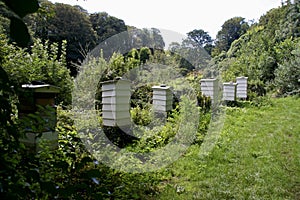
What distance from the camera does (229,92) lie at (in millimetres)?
8188

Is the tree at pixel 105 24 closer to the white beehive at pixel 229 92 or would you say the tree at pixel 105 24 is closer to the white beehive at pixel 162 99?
the white beehive at pixel 229 92

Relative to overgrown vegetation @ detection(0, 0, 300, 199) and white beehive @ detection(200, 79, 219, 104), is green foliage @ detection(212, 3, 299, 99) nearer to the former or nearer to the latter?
overgrown vegetation @ detection(0, 0, 300, 199)

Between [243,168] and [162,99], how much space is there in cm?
225

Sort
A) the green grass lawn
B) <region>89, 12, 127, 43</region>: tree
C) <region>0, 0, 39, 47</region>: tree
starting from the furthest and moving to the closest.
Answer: <region>89, 12, 127, 43</region>: tree < the green grass lawn < <region>0, 0, 39, 47</region>: tree

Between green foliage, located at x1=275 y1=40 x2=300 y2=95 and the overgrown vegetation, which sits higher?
green foliage, located at x1=275 y1=40 x2=300 y2=95

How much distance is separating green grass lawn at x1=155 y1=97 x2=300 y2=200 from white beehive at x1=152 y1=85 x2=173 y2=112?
3.86 feet

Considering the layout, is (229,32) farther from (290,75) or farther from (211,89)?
(211,89)

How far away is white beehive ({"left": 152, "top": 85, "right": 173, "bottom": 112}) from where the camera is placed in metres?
5.15

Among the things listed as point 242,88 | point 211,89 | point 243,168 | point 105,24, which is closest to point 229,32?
point 105,24

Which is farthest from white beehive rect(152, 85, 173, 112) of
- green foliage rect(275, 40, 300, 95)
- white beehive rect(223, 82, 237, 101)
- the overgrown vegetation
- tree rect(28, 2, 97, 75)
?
tree rect(28, 2, 97, 75)

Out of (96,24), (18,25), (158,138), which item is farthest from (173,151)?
(96,24)

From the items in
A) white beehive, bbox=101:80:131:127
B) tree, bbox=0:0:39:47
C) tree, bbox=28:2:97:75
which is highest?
Answer: tree, bbox=28:2:97:75

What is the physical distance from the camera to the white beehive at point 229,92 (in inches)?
319

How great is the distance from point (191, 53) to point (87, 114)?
458 inches
